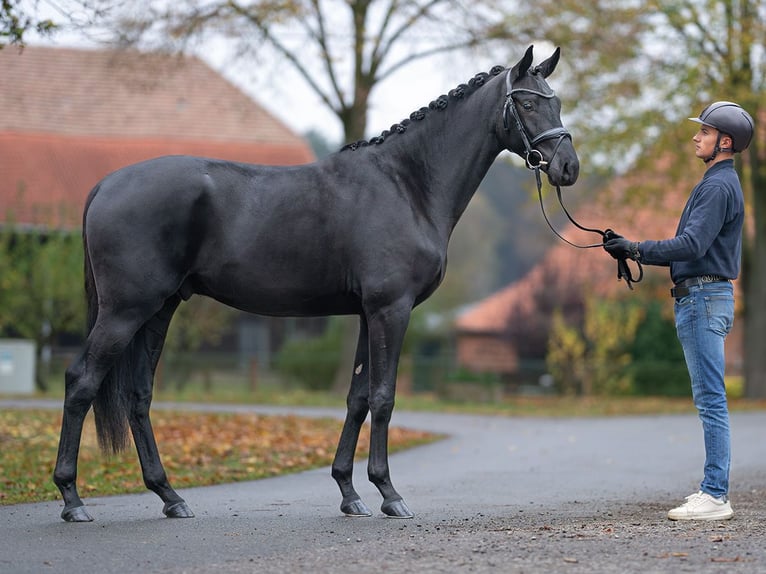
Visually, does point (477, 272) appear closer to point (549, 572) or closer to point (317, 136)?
point (317, 136)

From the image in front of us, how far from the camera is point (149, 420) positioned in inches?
274

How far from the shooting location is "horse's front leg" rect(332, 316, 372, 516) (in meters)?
7.12

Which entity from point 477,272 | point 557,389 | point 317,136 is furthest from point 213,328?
point 317,136

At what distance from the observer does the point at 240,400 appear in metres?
22.5

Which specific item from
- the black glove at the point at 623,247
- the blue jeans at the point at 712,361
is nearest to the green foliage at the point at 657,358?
the blue jeans at the point at 712,361

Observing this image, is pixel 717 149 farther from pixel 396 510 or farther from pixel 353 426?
pixel 396 510

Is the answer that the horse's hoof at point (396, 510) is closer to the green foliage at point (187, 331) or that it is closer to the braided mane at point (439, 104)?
the braided mane at point (439, 104)

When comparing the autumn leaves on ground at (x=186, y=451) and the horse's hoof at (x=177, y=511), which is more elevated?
the horse's hoof at (x=177, y=511)

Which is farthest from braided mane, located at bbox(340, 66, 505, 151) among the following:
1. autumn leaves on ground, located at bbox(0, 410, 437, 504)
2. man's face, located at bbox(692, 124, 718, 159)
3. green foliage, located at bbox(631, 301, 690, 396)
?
green foliage, located at bbox(631, 301, 690, 396)

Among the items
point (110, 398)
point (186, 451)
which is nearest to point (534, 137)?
point (110, 398)

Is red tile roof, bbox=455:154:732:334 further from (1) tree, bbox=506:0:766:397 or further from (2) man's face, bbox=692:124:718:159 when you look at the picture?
(2) man's face, bbox=692:124:718:159

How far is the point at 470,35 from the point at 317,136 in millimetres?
68012

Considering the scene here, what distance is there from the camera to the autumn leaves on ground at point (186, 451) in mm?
8945

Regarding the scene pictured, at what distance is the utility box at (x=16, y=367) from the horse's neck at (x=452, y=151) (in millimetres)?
18423
